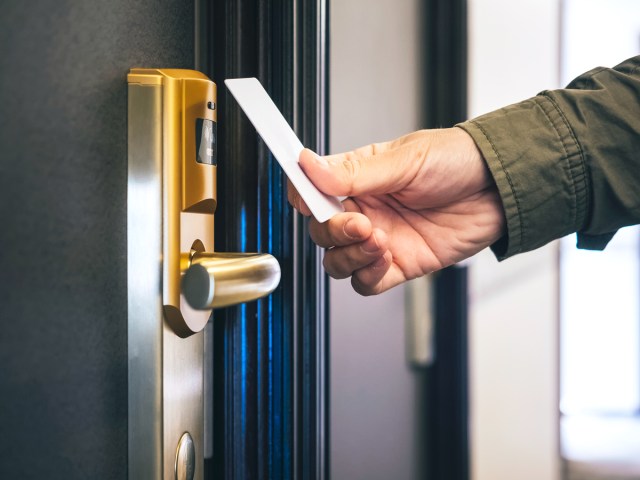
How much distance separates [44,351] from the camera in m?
0.33

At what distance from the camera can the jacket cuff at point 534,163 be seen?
56 cm

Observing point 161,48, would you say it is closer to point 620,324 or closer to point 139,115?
point 139,115

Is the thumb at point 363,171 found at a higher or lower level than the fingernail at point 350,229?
higher

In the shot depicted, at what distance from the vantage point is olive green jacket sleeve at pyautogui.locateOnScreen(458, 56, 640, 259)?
0.57 m

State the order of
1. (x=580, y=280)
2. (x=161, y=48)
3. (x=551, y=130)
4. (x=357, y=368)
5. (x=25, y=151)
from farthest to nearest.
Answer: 1. (x=580, y=280)
2. (x=357, y=368)
3. (x=551, y=130)
4. (x=161, y=48)
5. (x=25, y=151)

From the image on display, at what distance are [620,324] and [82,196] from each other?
211cm

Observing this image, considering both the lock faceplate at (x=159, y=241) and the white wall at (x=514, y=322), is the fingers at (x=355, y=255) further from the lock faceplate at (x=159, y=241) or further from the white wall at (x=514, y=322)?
the white wall at (x=514, y=322)

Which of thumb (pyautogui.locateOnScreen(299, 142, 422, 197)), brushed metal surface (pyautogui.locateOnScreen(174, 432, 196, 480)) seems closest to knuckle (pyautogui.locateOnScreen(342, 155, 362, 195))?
thumb (pyautogui.locateOnScreen(299, 142, 422, 197))

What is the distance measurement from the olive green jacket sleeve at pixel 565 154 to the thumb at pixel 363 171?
0.26ft

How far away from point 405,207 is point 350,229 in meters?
0.19

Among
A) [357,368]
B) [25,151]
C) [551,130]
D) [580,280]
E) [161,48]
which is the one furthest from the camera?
[580,280]

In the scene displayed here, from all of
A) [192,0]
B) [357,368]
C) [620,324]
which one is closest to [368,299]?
[357,368]

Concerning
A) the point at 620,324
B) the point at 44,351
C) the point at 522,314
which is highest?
the point at 44,351

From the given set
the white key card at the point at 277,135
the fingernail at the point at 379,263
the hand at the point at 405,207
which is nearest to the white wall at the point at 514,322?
the hand at the point at 405,207
